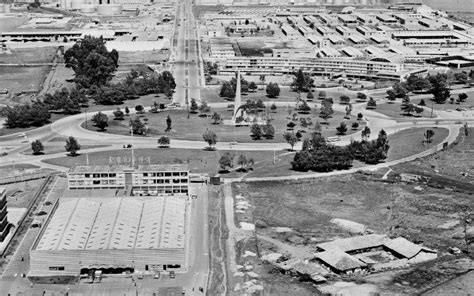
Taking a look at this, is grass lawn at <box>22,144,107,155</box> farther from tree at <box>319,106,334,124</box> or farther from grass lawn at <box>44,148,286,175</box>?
tree at <box>319,106,334,124</box>

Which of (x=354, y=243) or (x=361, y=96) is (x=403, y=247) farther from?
(x=361, y=96)

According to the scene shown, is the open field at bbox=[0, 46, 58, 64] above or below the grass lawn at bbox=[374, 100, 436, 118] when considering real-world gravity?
above

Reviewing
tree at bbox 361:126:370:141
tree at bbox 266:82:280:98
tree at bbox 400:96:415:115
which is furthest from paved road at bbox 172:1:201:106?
tree at bbox 361:126:370:141

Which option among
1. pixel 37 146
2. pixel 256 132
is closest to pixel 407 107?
pixel 256 132

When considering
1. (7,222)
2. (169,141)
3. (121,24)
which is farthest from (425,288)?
(121,24)

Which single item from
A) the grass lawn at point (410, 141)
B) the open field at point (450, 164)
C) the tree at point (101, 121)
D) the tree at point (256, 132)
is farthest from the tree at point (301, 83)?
the open field at point (450, 164)

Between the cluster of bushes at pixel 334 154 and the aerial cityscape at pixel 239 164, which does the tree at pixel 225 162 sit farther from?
the cluster of bushes at pixel 334 154
